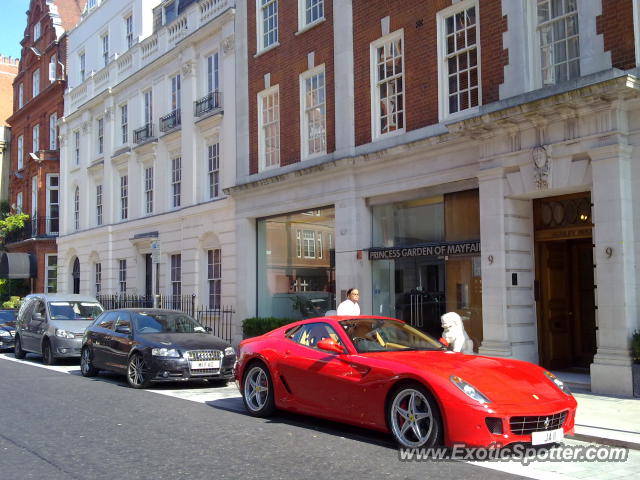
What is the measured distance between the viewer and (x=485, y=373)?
284 inches

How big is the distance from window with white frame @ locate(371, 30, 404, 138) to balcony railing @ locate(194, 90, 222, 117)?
7199mm

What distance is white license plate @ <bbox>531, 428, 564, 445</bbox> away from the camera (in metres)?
6.63

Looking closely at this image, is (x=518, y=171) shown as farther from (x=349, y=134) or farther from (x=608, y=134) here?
(x=349, y=134)

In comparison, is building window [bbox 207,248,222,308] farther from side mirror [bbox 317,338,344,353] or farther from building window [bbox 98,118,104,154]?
side mirror [bbox 317,338,344,353]

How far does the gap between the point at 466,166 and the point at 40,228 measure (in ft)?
92.3

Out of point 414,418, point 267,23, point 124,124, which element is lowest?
point 414,418

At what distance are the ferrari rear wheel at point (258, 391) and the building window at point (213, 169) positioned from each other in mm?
13154

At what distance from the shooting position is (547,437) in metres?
6.73

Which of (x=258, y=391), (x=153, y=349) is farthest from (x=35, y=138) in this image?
(x=258, y=391)

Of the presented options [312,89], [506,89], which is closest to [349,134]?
[312,89]

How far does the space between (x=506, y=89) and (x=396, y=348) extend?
6.39 m

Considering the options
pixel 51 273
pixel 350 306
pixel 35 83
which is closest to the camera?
pixel 350 306

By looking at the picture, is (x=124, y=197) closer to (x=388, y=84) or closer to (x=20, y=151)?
(x=20, y=151)

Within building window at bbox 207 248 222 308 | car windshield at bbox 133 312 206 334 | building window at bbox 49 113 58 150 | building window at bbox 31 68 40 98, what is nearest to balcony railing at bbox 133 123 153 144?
building window at bbox 207 248 222 308
